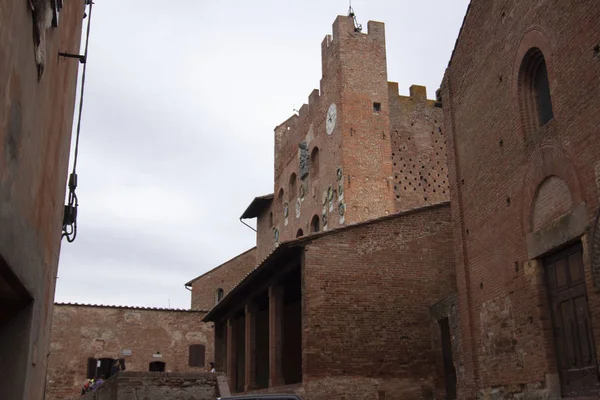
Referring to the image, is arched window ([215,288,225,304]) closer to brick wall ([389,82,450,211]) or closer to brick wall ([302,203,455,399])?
brick wall ([389,82,450,211])

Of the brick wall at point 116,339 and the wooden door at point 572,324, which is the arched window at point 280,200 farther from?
the wooden door at point 572,324

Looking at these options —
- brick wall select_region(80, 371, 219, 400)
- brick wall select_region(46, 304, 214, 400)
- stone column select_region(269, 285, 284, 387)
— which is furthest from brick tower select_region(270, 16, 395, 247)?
brick wall select_region(80, 371, 219, 400)

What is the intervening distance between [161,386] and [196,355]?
53.3ft

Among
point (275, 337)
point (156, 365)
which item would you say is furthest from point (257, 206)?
point (275, 337)

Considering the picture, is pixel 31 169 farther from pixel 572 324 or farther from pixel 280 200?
pixel 280 200

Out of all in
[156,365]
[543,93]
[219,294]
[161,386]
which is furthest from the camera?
[219,294]

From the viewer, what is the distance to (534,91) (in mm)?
11258

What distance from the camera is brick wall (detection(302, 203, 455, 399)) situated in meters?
15.2

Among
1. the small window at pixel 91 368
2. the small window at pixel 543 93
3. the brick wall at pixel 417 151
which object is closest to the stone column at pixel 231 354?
the small window at pixel 91 368

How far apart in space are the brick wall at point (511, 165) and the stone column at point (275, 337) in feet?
20.2

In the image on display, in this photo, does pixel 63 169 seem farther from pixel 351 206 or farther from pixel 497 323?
pixel 351 206

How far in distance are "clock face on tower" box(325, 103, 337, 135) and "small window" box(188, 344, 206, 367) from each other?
11467 mm

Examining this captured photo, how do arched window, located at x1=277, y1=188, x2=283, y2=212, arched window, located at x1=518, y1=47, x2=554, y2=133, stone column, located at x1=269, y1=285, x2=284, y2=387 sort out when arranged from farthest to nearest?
arched window, located at x1=277, y1=188, x2=283, y2=212, stone column, located at x1=269, y1=285, x2=284, y2=387, arched window, located at x1=518, y1=47, x2=554, y2=133

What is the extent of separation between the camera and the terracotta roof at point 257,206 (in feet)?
117
